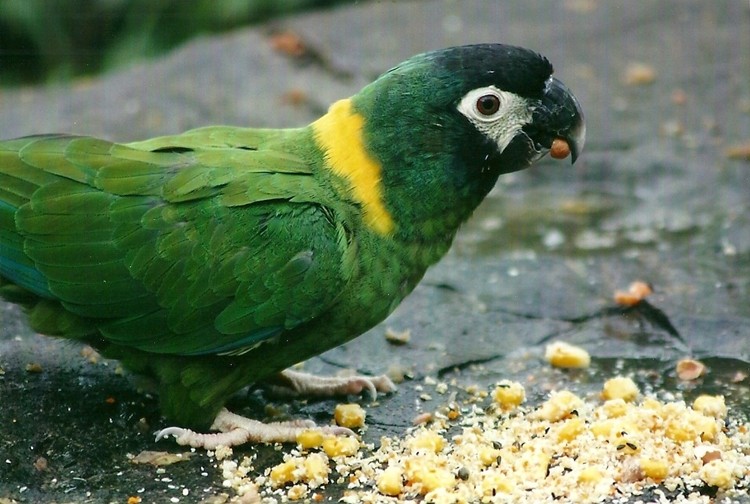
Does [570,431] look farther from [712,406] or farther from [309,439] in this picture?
[309,439]

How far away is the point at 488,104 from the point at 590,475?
4.11 ft

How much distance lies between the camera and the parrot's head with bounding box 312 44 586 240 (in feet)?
11.3

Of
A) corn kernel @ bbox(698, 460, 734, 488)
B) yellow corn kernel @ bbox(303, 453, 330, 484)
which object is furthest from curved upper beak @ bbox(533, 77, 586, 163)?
yellow corn kernel @ bbox(303, 453, 330, 484)

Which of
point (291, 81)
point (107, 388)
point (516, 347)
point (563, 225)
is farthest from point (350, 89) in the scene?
point (107, 388)

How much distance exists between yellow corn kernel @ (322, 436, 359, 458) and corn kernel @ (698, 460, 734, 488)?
112 centimetres

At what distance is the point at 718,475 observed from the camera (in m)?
3.08

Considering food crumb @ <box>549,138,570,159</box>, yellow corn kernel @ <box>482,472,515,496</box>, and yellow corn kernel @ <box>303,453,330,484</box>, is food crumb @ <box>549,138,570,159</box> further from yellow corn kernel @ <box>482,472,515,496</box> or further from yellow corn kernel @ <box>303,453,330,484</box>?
yellow corn kernel @ <box>303,453,330,484</box>

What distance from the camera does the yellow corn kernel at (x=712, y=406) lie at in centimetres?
359

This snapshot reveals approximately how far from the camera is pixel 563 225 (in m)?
5.68

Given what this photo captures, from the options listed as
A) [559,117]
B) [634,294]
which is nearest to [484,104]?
[559,117]

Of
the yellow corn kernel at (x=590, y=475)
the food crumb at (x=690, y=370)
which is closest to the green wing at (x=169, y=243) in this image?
the yellow corn kernel at (x=590, y=475)

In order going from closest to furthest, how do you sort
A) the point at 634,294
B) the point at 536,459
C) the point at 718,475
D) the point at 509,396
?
1. the point at 718,475
2. the point at 536,459
3. the point at 509,396
4. the point at 634,294

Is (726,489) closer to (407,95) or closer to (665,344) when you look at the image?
(665,344)

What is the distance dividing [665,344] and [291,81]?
3.67 meters
